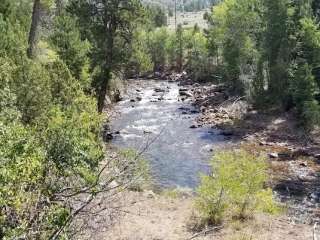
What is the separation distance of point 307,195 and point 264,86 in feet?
90.5

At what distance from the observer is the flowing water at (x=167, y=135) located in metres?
37.5

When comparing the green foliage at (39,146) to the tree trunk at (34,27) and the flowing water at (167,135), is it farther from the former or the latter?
the flowing water at (167,135)

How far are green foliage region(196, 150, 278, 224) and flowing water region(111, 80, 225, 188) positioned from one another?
3970 millimetres

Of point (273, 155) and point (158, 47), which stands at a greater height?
point (158, 47)

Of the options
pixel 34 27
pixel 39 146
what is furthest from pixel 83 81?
pixel 39 146

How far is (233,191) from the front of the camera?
25344 mm

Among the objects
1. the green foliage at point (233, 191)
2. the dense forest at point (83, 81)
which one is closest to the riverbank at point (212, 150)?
the green foliage at point (233, 191)

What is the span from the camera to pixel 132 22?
136 feet

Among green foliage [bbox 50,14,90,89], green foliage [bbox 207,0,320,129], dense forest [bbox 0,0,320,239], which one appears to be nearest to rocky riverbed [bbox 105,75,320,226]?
green foliage [bbox 207,0,320,129]

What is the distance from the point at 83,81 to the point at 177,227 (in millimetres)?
20013

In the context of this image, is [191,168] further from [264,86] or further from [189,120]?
[264,86]

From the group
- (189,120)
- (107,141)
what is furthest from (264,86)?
(107,141)

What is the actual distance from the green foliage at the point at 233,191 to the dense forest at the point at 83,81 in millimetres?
154

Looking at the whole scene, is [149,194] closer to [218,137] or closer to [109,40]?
[109,40]
